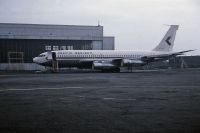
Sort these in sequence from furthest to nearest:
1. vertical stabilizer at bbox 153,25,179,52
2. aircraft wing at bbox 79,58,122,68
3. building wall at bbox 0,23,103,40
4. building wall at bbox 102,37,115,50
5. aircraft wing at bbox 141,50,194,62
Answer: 1. building wall at bbox 102,37,115,50
2. building wall at bbox 0,23,103,40
3. vertical stabilizer at bbox 153,25,179,52
4. aircraft wing at bbox 141,50,194,62
5. aircraft wing at bbox 79,58,122,68

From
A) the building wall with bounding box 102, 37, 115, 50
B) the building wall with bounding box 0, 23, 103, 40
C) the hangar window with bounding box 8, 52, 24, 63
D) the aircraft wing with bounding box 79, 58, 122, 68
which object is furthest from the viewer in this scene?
the building wall with bounding box 102, 37, 115, 50

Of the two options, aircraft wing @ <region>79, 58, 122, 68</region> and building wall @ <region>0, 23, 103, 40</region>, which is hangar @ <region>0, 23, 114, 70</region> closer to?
building wall @ <region>0, 23, 103, 40</region>

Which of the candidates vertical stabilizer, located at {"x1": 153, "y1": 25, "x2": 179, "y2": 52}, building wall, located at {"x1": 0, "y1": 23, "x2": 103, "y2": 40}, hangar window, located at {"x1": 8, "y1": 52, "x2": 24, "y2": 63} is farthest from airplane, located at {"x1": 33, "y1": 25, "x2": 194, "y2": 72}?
building wall, located at {"x1": 0, "y1": 23, "x2": 103, "y2": 40}

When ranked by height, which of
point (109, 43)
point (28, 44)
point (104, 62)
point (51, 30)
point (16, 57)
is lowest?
point (104, 62)

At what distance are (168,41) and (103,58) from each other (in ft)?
32.0

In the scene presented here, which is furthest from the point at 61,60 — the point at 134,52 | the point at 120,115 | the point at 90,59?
the point at 120,115

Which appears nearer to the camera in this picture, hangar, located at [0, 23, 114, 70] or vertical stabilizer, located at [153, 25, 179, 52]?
vertical stabilizer, located at [153, 25, 179, 52]

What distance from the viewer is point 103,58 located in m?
44.9

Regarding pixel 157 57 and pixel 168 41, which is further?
pixel 168 41

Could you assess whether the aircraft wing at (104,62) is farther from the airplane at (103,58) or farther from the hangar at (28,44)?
the hangar at (28,44)

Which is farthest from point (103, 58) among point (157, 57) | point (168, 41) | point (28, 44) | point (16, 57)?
point (16, 57)

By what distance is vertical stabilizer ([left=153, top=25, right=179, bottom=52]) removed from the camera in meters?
47.1

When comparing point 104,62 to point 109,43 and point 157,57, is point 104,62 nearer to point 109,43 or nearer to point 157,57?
point 157,57

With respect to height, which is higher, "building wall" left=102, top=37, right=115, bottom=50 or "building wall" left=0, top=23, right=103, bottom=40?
"building wall" left=0, top=23, right=103, bottom=40
